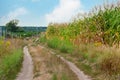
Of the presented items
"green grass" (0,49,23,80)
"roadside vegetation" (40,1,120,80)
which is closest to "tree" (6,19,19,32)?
"roadside vegetation" (40,1,120,80)

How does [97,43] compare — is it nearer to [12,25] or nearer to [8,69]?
[8,69]

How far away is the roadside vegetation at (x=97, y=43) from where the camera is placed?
59.3 feet

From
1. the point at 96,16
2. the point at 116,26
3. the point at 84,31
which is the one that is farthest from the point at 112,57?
the point at 84,31

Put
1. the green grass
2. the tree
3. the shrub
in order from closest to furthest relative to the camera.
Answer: the green grass, the shrub, the tree

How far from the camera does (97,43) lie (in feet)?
88.6

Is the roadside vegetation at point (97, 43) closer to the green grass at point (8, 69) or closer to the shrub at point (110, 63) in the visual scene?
the shrub at point (110, 63)

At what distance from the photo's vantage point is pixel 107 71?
58.9 feet

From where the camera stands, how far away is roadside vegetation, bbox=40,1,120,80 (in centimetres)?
1807

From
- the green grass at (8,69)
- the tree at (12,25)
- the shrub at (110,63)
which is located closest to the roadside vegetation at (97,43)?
the shrub at (110,63)

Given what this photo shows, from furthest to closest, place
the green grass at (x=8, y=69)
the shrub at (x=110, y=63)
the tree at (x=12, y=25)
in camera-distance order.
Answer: the tree at (x=12, y=25), the shrub at (x=110, y=63), the green grass at (x=8, y=69)

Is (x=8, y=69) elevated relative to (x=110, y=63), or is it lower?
lower

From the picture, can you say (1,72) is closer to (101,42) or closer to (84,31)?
(101,42)

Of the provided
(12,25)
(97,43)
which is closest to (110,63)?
(97,43)

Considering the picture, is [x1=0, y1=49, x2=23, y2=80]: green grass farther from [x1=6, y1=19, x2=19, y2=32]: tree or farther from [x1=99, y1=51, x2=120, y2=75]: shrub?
[x1=6, y1=19, x2=19, y2=32]: tree
